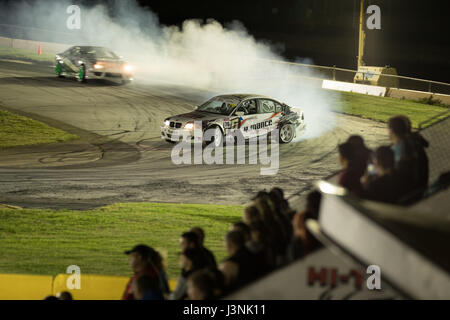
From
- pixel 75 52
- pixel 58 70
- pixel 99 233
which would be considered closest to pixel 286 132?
pixel 99 233

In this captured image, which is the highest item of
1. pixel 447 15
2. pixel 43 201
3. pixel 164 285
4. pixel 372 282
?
pixel 447 15

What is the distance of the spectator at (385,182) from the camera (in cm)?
494

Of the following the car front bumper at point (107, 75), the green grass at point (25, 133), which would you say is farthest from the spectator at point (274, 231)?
the car front bumper at point (107, 75)

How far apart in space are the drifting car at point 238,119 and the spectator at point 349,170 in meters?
11.4

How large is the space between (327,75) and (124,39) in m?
13.9

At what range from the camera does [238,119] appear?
57.6 ft

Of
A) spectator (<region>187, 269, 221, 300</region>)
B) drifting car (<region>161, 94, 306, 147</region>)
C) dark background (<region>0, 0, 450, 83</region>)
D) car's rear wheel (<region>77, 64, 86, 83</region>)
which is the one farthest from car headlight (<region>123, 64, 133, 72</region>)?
dark background (<region>0, 0, 450, 83</region>)

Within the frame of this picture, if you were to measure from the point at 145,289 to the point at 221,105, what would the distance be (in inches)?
508

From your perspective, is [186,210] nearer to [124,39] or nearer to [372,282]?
[372,282]

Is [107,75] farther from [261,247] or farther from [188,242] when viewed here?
[261,247]

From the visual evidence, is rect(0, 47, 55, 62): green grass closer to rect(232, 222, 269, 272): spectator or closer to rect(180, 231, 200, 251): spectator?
rect(180, 231, 200, 251): spectator

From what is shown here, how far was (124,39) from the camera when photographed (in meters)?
39.2

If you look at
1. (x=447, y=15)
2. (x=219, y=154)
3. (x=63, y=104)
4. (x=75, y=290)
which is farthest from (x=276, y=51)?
(x=75, y=290)

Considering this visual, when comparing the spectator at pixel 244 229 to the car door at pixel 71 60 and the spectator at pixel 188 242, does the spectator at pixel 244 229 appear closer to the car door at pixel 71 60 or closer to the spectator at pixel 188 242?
the spectator at pixel 188 242
